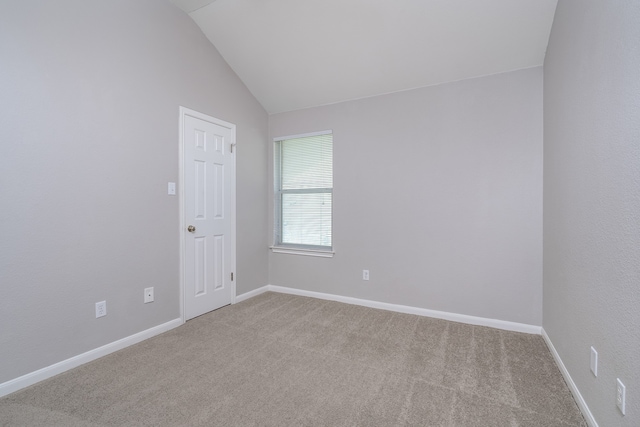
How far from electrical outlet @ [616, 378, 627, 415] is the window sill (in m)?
2.58

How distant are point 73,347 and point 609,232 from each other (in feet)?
10.7

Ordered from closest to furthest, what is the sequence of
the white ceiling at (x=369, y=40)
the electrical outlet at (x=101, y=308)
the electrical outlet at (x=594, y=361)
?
the electrical outlet at (x=594, y=361), the electrical outlet at (x=101, y=308), the white ceiling at (x=369, y=40)

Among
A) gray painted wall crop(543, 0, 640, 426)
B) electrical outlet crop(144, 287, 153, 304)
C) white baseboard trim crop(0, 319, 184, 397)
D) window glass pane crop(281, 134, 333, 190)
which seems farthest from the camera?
window glass pane crop(281, 134, 333, 190)

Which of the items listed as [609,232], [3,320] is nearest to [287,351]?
[3,320]

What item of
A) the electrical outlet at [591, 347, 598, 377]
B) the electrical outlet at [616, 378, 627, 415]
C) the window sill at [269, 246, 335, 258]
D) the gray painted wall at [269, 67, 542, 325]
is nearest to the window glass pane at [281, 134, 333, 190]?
the gray painted wall at [269, 67, 542, 325]

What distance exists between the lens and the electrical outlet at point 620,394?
1177mm

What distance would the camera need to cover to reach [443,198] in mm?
2953

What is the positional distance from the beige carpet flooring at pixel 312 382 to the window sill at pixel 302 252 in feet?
3.26

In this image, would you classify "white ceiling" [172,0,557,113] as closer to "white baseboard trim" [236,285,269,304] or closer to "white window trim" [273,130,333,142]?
"white window trim" [273,130,333,142]

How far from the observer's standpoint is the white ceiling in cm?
236

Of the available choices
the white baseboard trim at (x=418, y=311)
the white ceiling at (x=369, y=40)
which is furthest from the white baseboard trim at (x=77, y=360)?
the white ceiling at (x=369, y=40)

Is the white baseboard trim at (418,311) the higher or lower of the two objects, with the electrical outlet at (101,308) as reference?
lower

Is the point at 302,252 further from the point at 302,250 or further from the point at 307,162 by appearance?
the point at 307,162

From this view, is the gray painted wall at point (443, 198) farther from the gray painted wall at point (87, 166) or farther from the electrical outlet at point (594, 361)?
the gray painted wall at point (87, 166)
